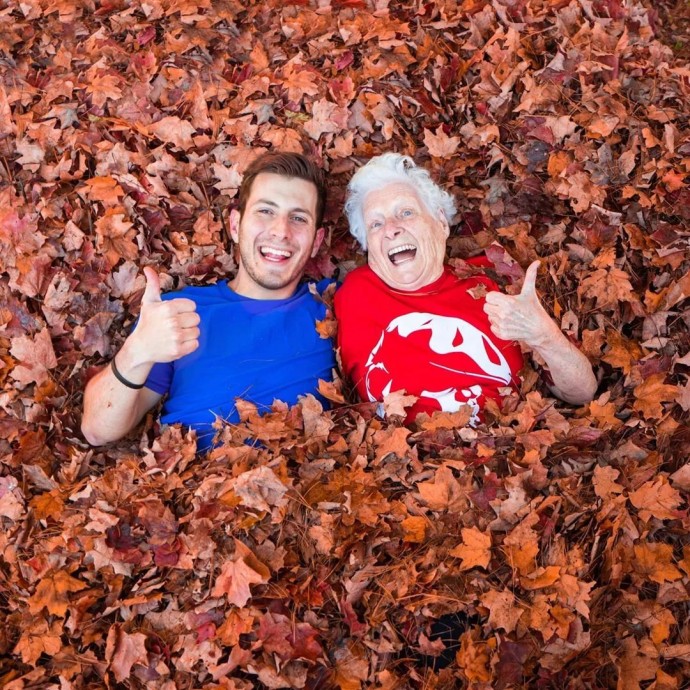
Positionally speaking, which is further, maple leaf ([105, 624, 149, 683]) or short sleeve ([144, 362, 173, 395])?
short sleeve ([144, 362, 173, 395])

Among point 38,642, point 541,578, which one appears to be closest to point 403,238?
point 541,578

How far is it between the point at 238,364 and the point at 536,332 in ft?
5.48

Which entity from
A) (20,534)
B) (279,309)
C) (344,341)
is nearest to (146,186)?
(279,309)

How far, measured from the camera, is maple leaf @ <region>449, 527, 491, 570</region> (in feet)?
10.0

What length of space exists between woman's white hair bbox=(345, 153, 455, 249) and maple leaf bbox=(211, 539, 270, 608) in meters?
2.26

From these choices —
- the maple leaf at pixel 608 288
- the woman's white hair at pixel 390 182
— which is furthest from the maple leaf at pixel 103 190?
the maple leaf at pixel 608 288

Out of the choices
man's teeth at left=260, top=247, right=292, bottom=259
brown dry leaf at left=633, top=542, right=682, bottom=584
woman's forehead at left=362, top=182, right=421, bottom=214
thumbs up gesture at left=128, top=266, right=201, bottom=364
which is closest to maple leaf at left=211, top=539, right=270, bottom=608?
thumbs up gesture at left=128, top=266, right=201, bottom=364

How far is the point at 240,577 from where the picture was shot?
299 cm

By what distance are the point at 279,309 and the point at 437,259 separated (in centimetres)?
102

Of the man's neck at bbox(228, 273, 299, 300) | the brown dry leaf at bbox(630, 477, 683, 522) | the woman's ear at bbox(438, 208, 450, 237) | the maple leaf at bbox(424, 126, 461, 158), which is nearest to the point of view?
the brown dry leaf at bbox(630, 477, 683, 522)

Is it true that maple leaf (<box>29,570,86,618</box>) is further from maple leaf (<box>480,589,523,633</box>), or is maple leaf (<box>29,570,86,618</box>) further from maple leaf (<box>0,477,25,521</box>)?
maple leaf (<box>480,589,523,633</box>)

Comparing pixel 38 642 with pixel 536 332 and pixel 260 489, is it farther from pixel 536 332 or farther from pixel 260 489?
pixel 536 332

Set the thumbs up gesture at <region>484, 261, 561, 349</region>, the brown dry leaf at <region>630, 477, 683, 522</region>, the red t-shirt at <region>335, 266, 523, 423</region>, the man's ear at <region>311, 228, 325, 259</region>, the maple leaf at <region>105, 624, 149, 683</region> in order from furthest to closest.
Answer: the man's ear at <region>311, 228, 325, 259</region> < the red t-shirt at <region>335, 266, 523, 423</region> < the thumbs up gesture at <region>484, 261, 561, 349</region> < the brown dry leaf at <region>630, 477, 683, 522</region> < the maple leaf at <region>105, 624, 149, 683</region>

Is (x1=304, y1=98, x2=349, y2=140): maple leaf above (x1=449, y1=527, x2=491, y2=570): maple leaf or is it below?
above
